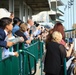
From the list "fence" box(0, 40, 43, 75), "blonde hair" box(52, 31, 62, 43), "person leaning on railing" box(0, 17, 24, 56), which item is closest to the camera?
"fence" box(0, 40, 43, 75)

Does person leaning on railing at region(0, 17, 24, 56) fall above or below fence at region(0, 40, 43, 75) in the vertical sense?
above

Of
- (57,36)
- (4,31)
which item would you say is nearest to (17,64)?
(4,31)

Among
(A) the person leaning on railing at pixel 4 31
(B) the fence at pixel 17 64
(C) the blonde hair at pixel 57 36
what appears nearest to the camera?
(B) the fence at pixel 17 64

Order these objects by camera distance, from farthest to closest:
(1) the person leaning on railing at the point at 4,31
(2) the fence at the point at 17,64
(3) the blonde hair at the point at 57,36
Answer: (3) the blonde hair at the point at 57,36 → (1) the person leaning on railing at the point at 4,31 → (2) the fence at the point at 17,64

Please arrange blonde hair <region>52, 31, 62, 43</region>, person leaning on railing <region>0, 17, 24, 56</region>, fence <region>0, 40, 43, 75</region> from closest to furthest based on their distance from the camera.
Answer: fence <region>0, 40, 43, 75</region>
person leaning on railing <region>0, 17, 24, 56</region>
blonde hair <region>52, 31, 62, 43</region>

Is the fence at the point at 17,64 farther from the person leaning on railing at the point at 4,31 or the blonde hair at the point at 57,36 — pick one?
the blonde hair at the point at 57,36

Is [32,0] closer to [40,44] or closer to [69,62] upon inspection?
[40,44]

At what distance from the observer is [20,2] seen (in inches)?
1384

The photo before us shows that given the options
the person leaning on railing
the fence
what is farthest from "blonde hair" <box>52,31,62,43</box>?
the person leaning on railing

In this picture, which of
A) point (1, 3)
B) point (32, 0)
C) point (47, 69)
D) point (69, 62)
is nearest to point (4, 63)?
point (47, 69)

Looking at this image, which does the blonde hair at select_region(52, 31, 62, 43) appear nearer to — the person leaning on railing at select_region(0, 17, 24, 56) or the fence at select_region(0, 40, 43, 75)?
the fence at select_region(0, 40, 43, 75)

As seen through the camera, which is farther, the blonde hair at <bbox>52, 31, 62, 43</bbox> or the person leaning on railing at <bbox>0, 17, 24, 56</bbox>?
the blonde hair at <bbox>52, 31, 62, 43</bbox>

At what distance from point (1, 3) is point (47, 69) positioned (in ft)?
77.0

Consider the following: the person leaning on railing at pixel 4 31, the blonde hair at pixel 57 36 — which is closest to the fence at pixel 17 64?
the person leaning on railing at pixel 4 31
